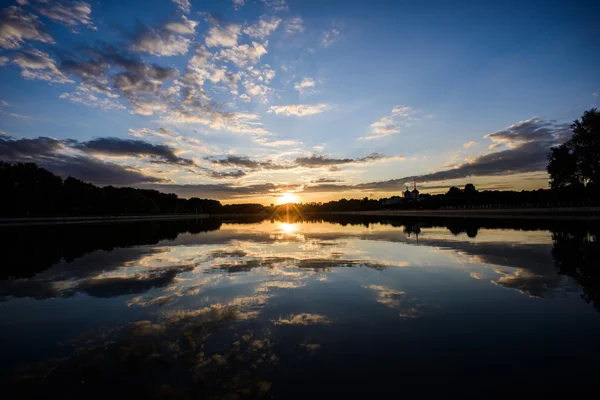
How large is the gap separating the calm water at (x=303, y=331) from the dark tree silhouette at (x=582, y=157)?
62.1 metres

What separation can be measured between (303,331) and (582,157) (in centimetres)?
7690

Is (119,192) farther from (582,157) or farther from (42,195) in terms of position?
(582,157)

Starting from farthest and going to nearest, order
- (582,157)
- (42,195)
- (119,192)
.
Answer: (119,192), (42,195), (582,157)

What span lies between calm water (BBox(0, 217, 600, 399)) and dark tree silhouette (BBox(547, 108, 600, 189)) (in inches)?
2445

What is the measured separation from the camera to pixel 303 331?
7238 millimetres

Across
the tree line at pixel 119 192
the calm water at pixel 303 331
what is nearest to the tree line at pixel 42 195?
the tree line at pixel 119 192

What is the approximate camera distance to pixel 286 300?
9688 millimetres

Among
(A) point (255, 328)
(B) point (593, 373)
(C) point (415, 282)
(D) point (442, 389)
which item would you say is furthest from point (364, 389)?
(C) point (415, 282)

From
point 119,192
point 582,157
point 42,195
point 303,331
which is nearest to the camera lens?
point 303,331

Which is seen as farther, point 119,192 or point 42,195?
point 119,192

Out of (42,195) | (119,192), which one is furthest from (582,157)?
(119,192)

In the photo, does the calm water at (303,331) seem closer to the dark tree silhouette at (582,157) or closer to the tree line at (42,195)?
the dark tree silhouette at (582,157)

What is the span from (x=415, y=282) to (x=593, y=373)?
6.40 metres

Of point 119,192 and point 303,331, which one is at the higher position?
point 119,192
